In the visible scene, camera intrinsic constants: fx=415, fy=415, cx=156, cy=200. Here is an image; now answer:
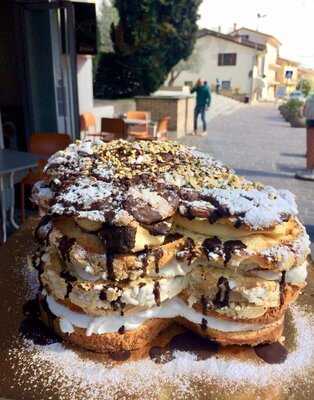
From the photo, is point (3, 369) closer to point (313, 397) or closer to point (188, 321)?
point (188, 321)

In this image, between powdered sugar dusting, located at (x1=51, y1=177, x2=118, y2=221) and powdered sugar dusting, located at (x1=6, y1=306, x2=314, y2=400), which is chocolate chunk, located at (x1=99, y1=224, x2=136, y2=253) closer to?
powdered sugar dusting, located at (x1=51, y1=177, x2=118, y2=221)

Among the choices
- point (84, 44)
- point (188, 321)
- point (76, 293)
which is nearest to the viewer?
point (76, 293)

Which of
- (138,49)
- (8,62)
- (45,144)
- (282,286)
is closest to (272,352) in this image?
(282,286)

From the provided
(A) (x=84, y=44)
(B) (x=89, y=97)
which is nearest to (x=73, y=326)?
(A) (x=84, y=44)

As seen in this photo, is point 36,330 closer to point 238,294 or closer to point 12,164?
point 238,294

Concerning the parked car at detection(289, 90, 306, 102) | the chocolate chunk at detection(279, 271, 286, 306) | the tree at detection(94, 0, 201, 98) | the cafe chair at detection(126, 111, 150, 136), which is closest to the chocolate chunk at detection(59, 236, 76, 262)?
the chocolate chunk at detection(279, 271, 286, 306)
